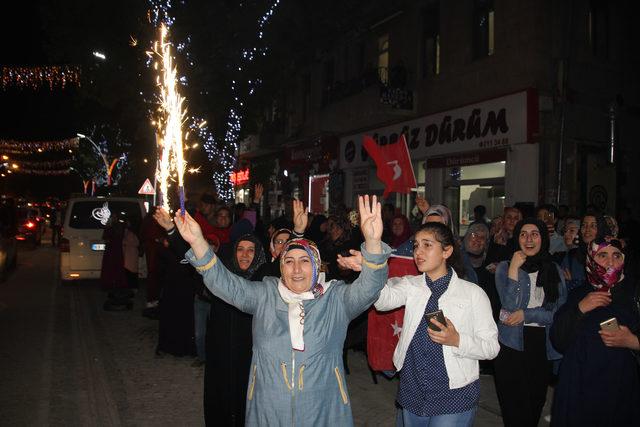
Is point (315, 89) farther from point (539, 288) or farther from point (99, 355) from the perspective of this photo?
point (539, 288)

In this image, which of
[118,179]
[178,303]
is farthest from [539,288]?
[118,179]

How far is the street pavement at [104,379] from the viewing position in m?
5.80

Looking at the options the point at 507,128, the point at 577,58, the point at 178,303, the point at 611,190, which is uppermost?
the point at 577,58

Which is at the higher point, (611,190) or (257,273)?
(611,190)

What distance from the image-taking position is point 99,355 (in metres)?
8.08

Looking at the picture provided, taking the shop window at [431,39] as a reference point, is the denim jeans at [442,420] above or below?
below

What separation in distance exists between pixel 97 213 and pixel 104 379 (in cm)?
765

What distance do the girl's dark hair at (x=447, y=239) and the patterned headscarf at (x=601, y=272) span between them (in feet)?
2.85

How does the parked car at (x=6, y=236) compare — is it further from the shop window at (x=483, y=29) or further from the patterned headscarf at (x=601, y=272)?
the patterned headscarf at (x=601, y=272)

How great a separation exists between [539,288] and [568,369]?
98 centimetres

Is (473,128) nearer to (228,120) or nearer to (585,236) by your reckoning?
(585,236)

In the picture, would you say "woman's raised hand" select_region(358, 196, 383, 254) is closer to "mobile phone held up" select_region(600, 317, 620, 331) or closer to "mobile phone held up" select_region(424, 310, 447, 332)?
"mobile phone held up" select_region(424, 310, 447, 332)

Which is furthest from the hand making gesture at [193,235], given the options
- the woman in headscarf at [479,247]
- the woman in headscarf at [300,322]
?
the woman in headscarf at [479,247]

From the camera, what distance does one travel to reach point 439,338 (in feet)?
11.3
